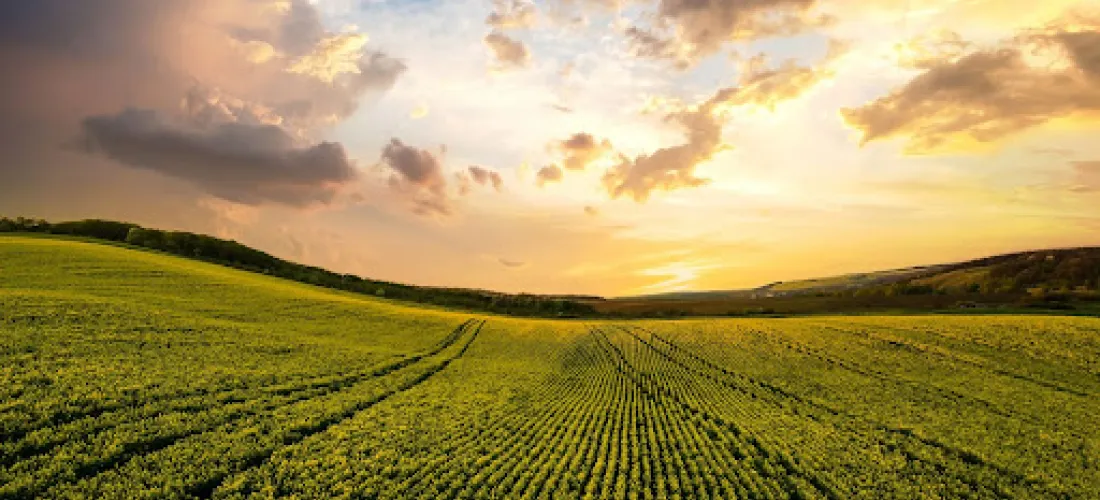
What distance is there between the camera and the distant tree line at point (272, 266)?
8925 cm

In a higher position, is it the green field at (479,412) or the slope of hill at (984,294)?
the slope of hill at (984,294)

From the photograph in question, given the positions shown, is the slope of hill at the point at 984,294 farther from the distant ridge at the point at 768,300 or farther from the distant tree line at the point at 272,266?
the distant tree line at the point at 272,266

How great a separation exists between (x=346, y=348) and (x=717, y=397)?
2745cm

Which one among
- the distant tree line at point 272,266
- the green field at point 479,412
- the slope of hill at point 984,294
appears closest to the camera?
the green field at point 479,412

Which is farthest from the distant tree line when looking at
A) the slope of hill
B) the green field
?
the green field

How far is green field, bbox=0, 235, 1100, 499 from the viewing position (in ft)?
53.7

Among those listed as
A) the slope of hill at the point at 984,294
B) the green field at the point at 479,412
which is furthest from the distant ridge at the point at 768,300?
the green field at the point at 479,412

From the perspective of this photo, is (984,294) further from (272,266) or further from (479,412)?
(272,266)

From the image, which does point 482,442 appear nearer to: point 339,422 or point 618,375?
point 339,422

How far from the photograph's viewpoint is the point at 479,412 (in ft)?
83.0

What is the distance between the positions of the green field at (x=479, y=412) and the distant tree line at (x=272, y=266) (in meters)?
50.4

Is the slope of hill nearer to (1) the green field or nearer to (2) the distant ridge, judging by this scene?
(2) the distant ridge

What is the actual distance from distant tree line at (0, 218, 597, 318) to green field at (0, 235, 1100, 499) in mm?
50449

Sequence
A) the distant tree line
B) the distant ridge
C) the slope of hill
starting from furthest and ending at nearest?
1. the distant tree line
2. the distant ridge
3. the slope of hill
